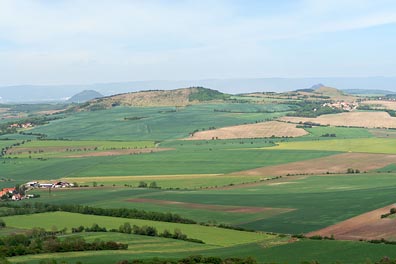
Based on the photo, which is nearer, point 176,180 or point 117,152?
point 176,180

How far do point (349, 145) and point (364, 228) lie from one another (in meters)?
68.4

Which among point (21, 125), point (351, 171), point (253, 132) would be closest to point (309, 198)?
point (351, 171)

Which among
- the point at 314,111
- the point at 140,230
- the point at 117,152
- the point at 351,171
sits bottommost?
the point at 140,230

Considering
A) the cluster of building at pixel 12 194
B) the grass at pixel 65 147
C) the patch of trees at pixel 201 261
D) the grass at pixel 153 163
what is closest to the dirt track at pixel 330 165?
the grass at pixel 153 163

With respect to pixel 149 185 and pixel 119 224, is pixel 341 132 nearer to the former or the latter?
pixel 149 185

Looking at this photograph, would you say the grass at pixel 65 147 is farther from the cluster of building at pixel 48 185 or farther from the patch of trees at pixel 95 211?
the patch of trees at pixel 95 211

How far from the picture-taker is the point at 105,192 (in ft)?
265

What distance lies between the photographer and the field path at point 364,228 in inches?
2056

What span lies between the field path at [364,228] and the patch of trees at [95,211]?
13787 millimetres

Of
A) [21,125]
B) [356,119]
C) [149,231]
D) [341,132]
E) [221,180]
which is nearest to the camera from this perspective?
[149,231]

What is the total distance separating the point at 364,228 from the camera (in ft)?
181

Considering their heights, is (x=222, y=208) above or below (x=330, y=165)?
below

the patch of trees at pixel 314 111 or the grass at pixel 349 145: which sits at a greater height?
the patch of trees at pixel 314 111

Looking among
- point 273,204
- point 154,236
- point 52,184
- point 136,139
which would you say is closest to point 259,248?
point 154,236
